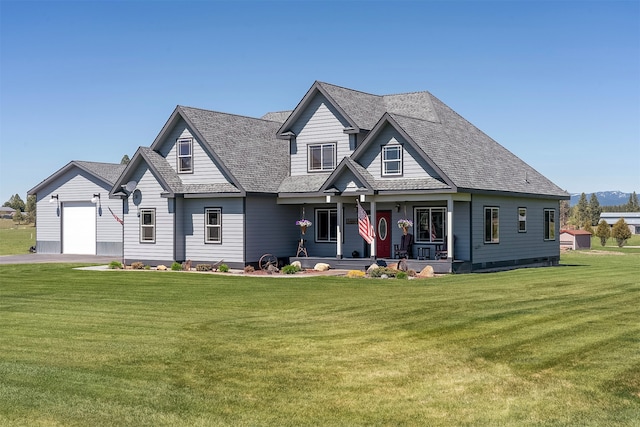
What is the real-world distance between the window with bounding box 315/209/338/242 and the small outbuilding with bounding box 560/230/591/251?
27922 mm

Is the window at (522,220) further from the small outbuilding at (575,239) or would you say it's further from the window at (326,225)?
the small outbuilding at (575,239)

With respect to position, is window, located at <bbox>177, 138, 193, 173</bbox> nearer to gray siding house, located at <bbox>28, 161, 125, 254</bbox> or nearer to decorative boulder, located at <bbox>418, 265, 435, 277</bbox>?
gray siding house, located at <bbox>28, 161, 125, 254</bbox>

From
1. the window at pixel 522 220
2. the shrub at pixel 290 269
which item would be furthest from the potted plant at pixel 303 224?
the window at pixel 522 220

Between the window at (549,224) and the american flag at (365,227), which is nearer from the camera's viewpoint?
the american flag at (365,227)

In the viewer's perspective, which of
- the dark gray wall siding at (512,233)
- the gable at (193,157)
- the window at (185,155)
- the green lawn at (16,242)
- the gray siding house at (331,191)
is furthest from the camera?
the green lawn at (16,242)

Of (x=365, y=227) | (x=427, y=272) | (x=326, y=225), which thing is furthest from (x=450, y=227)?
(x=326, y=225)

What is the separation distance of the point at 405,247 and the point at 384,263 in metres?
1.69

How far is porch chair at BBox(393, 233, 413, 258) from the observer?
3316 cm

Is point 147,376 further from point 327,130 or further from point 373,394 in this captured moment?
point 327,130

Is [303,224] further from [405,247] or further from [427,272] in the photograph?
[427,272]

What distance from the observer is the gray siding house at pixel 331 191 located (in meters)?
32.8

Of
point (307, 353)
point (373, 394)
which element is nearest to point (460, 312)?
point (307, 353)

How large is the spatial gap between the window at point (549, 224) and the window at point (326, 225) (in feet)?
35.0

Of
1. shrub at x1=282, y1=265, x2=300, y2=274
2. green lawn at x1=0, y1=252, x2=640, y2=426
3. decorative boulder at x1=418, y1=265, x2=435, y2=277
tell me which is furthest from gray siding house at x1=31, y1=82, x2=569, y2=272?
green lawn at x1=0, y1=252, x2=640, y2=426
